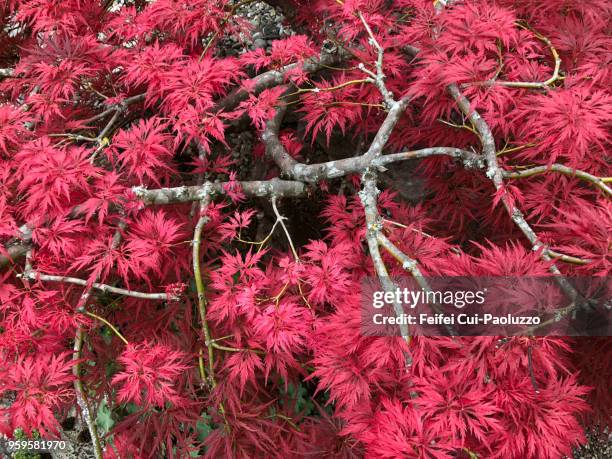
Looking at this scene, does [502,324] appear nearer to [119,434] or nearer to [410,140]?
[410,140]

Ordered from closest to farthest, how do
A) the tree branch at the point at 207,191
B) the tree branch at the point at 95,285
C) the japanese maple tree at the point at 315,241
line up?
the japanese maple tree at the point at 315,241 < the tree branch at the point at 95,285 < the tree branch at the point at 207,191

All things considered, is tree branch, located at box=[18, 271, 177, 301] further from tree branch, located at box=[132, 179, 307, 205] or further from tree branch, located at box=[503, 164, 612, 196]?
tree branch, located at box=[503, 164, 612, 196]

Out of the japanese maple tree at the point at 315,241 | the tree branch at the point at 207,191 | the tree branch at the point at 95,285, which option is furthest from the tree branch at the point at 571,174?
the tree branch at the point at 95,285

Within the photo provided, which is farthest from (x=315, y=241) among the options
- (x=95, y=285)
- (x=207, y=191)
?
(x=95, y=285)

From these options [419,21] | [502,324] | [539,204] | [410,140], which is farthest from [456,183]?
[502,324]

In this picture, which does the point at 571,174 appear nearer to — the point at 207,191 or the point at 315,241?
the point at 315,241

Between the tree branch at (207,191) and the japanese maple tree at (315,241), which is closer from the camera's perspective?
the japanese maple tree at (315,241)

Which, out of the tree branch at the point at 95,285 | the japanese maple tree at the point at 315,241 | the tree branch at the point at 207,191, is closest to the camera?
the japanese maple tree at the point at 315,241

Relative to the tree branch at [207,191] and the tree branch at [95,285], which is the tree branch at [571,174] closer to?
the tree branch at [207,191]

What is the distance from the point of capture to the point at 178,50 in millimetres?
1446

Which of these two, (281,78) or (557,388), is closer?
(557,388)

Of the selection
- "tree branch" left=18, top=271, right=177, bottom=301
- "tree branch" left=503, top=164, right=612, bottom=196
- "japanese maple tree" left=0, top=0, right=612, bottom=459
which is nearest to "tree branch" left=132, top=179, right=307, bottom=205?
"japanese maple tree" left=0, top=0, right=612, bottom=459

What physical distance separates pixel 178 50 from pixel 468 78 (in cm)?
78

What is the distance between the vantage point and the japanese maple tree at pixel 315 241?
96 cm
